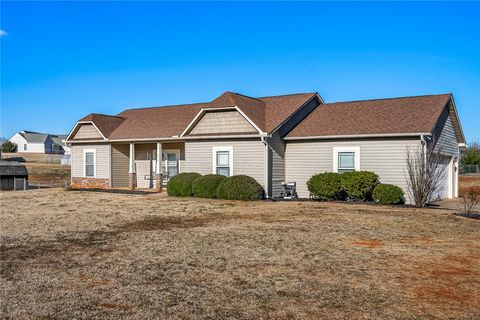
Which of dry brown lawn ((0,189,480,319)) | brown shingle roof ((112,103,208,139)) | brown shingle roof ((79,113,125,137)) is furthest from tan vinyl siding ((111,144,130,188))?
dry brown lawn ((0,189,480,319))

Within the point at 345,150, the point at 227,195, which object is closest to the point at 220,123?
the point at 227,195

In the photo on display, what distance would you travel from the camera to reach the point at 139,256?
8633mm

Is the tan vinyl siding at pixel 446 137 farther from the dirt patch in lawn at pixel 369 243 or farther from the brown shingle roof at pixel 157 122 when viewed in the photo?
the brown shingle roof at pixel 157 122

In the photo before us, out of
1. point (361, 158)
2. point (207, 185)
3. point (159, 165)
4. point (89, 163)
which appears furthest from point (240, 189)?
point (89, 163)

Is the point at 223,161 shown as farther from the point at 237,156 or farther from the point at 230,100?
the point at 230,100

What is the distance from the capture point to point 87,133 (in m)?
29.1

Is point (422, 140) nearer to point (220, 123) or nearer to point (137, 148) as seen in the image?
point (220, 123)

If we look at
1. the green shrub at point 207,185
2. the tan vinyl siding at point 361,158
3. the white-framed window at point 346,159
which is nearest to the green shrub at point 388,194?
the tan vinyl siding at point 361,158

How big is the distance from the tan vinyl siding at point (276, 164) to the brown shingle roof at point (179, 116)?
819 mm

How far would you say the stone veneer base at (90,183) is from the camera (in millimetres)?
28156

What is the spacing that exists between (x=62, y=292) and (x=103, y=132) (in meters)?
23.1

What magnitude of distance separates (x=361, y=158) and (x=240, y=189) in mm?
5773

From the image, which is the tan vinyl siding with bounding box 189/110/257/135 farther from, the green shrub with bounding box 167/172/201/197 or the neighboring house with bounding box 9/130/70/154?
the neighboring house with bounding box 9/130/70/154

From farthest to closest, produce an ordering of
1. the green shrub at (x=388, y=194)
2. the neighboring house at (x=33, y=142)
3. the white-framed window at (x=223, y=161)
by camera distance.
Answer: the neighboring house at (x=33, y=142)
the white-framed window at (x=223, y=161)
the green shrub at (x=388, y=194)
